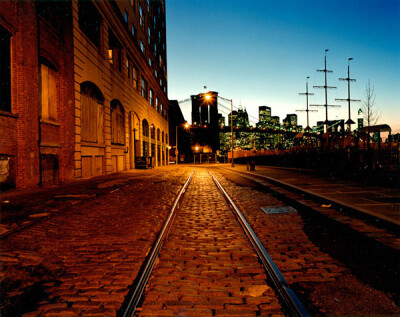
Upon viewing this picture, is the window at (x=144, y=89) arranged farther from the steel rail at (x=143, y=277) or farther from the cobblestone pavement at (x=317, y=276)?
the cobblestone pavement at (x=317, y=276)

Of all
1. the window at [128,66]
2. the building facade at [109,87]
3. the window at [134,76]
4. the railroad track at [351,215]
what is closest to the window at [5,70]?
the building facade at [109,87]

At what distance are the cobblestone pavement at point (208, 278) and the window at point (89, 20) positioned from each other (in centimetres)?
1616

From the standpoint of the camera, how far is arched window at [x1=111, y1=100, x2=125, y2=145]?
19902 millimetres

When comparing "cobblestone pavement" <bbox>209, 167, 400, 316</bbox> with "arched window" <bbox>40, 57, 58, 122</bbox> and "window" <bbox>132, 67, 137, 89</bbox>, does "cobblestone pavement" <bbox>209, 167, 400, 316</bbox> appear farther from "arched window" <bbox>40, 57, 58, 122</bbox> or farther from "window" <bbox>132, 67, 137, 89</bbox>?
"window" <bbox>132, 67, 137, 89</bbox>

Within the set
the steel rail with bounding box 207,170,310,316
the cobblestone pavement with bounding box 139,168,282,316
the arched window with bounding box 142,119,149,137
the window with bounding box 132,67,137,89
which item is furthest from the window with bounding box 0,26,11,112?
the arched window with bounding box 142,119,149,137

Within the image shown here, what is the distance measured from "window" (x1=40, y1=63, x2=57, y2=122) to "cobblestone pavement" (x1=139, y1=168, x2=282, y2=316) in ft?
34.3

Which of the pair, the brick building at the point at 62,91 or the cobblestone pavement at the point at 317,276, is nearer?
the cobblestone pavement at the point at 317,276

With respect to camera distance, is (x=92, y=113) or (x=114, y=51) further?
(x=114, y=51)

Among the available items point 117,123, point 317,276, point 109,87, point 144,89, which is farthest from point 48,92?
point 144,89

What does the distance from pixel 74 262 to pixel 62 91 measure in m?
11.9

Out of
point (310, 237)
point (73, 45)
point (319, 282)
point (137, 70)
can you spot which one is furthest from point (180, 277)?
point (137, 70)

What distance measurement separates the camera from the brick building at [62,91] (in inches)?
383

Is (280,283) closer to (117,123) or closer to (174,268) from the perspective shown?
(174,268)

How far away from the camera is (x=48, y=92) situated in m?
12.0
